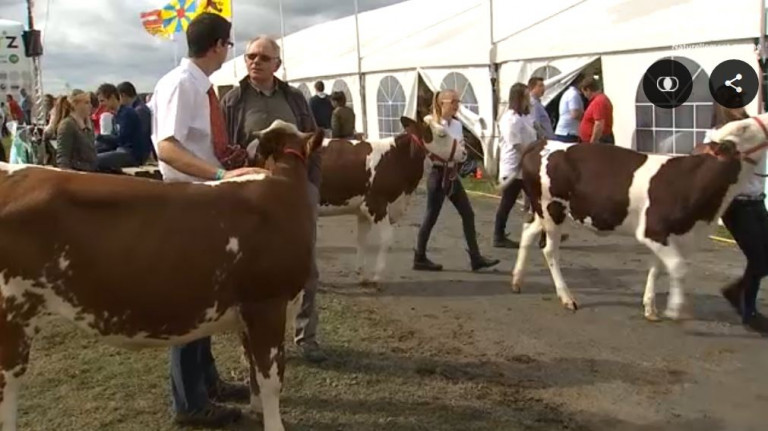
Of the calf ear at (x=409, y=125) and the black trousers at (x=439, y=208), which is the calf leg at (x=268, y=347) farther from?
the black trousers at (x=439, y=208)

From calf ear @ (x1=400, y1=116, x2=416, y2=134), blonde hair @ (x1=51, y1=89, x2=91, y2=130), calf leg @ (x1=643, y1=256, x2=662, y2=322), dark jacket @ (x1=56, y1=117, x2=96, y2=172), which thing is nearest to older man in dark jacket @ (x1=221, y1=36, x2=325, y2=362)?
calf leg @ (x1=643, y1=256, x2=662, y2=322)

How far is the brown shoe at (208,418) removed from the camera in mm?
4352

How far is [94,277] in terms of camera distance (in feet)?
10.9

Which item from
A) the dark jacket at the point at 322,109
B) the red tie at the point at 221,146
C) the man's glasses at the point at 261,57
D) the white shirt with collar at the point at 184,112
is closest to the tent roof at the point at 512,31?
the dark jacket at the point at 322,109

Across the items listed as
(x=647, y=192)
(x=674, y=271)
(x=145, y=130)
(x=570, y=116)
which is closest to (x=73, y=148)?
(x=145, y=130)

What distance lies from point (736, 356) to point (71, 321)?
4306 millimetres

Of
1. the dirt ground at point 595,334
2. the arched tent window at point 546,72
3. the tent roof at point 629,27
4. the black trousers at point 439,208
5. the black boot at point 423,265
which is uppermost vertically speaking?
the tent roof at point 629,27

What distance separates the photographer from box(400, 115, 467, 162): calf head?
8.13 metres

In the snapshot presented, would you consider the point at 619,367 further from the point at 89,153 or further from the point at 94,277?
the point at 89,153

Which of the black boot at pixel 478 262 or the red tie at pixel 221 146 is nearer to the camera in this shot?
Result: the red tie at pixel 221 146

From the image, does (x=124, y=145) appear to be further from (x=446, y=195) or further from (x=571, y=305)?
(x=571, y=305)

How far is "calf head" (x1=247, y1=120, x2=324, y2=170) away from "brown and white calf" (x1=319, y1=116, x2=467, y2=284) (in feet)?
12.2

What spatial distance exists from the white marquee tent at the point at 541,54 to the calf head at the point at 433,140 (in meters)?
4.35

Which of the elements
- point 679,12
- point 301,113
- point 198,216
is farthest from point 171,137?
point 679,12
